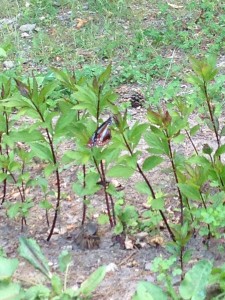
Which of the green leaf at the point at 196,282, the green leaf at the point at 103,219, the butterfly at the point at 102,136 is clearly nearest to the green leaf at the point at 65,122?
the butterfly at the point at 102,136

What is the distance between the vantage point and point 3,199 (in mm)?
3494

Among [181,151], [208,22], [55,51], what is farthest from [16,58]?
[181,151]

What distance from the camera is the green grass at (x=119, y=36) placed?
223 inches

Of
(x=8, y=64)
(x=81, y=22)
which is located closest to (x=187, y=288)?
(x=8, y=64)

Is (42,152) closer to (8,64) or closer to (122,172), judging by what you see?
(122,172)

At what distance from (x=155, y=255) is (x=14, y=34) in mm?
4030

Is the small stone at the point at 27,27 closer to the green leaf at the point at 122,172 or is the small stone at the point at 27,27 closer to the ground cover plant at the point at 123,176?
the ground cover plant at the point at 123,176

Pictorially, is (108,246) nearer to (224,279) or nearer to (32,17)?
(224,279)

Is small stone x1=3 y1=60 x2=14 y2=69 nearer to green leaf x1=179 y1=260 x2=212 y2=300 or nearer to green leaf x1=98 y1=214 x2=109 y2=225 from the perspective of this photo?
green leaf x1=98 y1=214 x2=109 y2=225

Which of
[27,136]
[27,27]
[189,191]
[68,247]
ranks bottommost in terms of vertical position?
[27,27]

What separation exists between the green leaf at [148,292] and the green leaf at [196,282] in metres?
0.07

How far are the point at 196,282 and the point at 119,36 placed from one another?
3969 millimetres

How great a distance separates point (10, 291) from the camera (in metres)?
2.54

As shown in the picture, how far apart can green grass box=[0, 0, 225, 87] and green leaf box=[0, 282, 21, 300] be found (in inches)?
117
